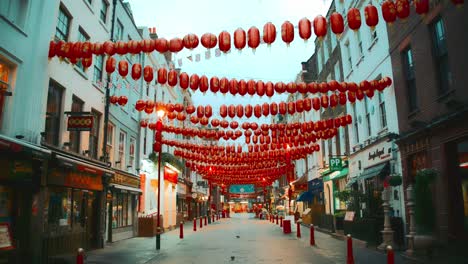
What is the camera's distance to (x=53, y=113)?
14.3 meters

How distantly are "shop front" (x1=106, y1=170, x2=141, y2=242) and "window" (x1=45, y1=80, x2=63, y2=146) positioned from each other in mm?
4955

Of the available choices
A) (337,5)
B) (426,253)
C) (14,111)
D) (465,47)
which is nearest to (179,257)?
(14,111)

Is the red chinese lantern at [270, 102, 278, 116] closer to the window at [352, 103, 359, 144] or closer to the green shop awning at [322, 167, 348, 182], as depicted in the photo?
the window at [352, 103, 359, 144]

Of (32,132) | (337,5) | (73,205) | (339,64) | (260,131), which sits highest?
(337,5)

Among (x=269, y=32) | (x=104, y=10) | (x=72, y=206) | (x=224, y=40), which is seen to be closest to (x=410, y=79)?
(x=269, y=32)

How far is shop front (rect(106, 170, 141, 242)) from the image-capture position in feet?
64.0

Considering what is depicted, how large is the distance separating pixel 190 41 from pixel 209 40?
62 cm

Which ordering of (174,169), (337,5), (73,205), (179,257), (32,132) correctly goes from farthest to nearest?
1. (174,169)
2. (337,5)
3. (73,205)
4. (179,257)
5. (32,132)

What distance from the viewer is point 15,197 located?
38.7 ft

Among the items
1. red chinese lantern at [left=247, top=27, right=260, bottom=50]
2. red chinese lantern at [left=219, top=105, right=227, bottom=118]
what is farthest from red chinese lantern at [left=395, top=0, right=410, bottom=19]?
red chinese lantern at [left=219, top=105, right=227, bottom=118]

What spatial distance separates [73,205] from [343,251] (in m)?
11.2

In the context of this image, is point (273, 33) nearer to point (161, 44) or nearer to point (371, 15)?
point (371, 15)

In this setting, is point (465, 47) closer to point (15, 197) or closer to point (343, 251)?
point (343, 251)

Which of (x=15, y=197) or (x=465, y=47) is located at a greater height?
(x=465, y=47)
